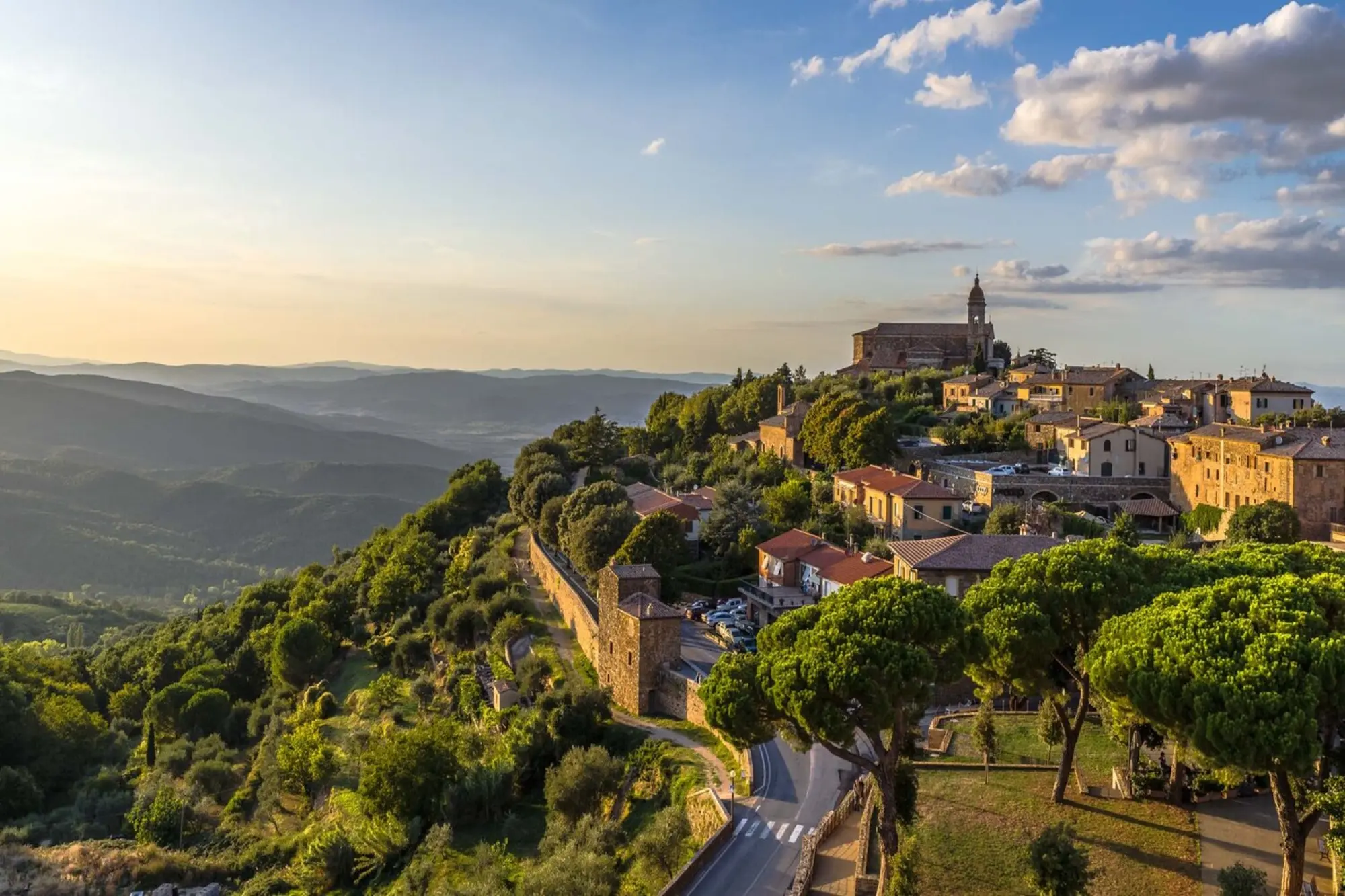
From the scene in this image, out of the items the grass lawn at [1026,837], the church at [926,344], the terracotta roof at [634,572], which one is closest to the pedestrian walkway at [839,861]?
the grass lawn at [1026,837]

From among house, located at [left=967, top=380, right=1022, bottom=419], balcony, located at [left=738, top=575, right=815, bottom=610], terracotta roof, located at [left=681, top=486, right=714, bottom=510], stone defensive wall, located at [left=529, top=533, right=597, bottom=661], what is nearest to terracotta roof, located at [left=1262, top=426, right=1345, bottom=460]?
house, located at [left=967, top=380, right=1022, bottom=419]

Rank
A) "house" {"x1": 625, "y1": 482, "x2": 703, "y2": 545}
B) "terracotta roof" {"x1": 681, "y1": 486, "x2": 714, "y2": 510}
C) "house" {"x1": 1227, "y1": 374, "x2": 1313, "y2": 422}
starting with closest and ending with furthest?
1. "house" {"x1": 625, "y1": 482, "x2": 703, "y2": 545}
2. "terracotta roof" {"x1": 681, "y1": 486, "x2": 714, "y2": 510}
3. "house" {"x1": 1227, "y1": 374, "x2": 1313, "y2": 422}

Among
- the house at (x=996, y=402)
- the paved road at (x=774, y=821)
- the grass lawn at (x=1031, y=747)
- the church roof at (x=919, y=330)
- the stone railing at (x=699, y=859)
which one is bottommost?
the paved road at (x=774, y=821)

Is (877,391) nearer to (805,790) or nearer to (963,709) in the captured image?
(963,709)

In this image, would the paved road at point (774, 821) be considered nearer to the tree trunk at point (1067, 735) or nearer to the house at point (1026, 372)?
the tree trunk at point (1067, 735)

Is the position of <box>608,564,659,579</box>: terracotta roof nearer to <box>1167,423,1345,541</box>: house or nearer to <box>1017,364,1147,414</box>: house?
<box>1167,423,1345,541</box>: house

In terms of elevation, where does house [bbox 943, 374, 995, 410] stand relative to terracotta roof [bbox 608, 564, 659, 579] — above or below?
above

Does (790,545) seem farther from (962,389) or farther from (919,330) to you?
(919,330)
